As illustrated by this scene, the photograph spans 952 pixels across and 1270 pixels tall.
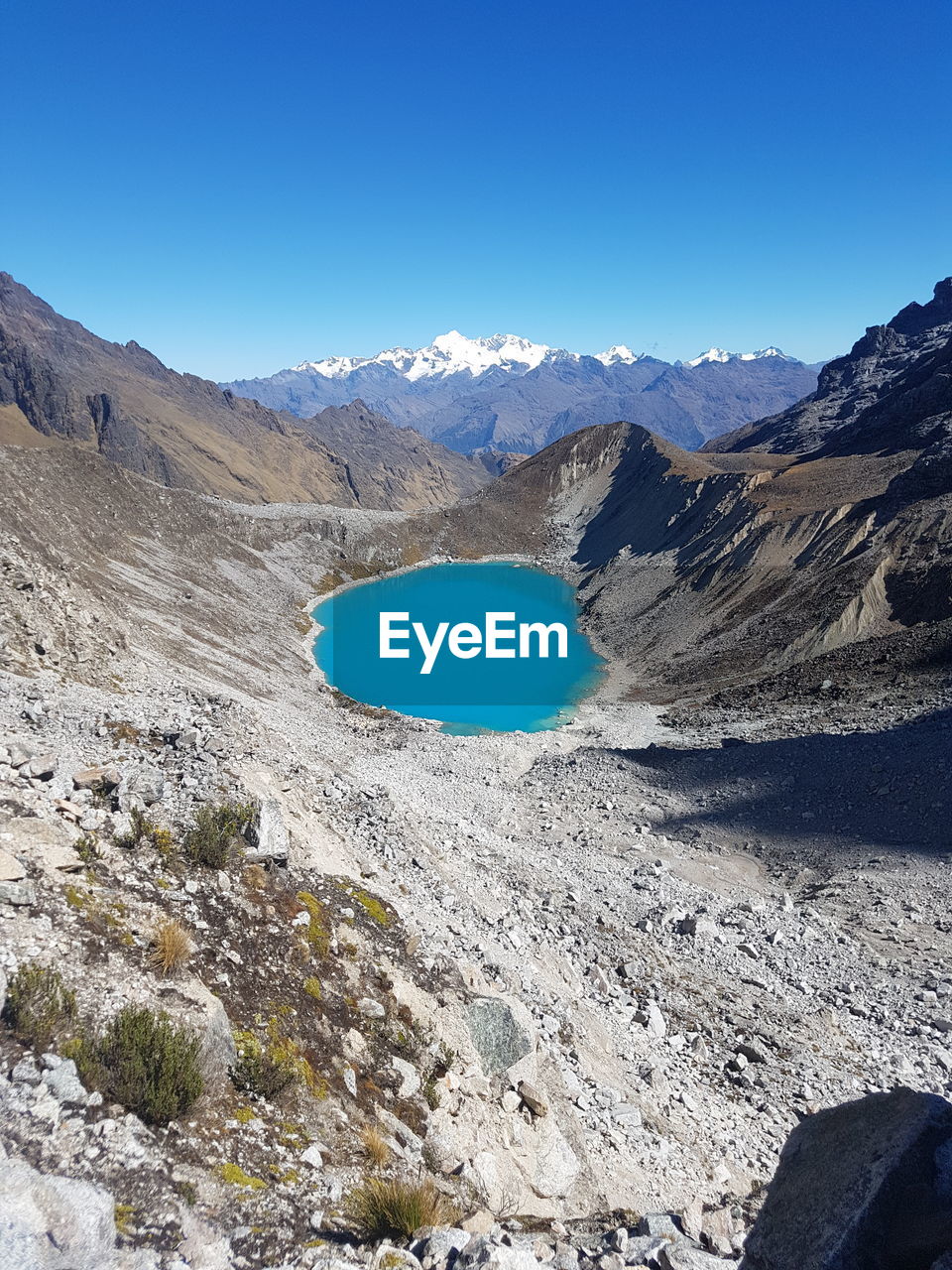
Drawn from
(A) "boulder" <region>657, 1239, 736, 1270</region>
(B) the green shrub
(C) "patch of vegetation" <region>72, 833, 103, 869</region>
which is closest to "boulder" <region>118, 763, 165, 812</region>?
(C) "patch of vegetation" <region>72, 833, 103, 869</region>

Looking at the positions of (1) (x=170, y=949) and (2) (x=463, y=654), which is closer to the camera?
(1) (x=170, y=949)

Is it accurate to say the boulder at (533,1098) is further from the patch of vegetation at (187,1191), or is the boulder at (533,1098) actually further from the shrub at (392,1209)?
the patch of vegetation at (187,1191)

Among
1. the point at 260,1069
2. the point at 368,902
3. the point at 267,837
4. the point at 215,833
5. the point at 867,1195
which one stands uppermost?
the point at 215,833

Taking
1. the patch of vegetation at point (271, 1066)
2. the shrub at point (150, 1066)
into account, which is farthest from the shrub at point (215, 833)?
the shrub at point (150, 1066)

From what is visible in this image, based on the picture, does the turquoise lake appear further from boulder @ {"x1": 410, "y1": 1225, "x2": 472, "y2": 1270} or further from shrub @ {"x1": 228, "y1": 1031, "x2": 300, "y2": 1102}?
boulder @ {"x1": 410, "y1": 1225, "x2": 472, "y2": 1270}

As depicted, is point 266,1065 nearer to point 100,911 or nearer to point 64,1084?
point 64,1084

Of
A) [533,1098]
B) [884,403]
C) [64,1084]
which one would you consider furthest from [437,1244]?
[884,403]

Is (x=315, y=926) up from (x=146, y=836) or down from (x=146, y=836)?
down
